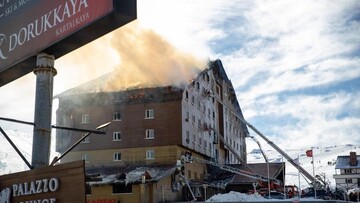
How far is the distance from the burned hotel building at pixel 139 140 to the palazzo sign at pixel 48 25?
25363 millimetres

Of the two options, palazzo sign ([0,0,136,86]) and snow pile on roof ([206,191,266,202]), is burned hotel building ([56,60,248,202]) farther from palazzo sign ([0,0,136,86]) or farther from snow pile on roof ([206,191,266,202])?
palazzo sign ([0,0,136,86])

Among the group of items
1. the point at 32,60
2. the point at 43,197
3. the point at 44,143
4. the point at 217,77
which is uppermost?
the point at 217,77

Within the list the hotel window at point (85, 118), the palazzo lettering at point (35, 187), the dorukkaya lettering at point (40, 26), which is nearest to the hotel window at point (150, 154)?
the hotel window at point (85, 118)

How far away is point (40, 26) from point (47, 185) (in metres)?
5.95

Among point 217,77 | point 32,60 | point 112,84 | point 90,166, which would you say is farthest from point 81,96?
point 32,60

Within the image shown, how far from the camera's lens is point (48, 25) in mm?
14469

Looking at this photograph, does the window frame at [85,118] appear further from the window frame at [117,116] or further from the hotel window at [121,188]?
the hotel window at [121,188]

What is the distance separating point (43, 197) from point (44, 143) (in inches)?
121

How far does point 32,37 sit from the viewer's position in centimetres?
1496

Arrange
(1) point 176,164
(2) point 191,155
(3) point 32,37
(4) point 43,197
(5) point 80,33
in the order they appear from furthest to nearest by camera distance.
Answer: (2) point 191,155
(1) point 176,164
(3) point 32,37
(5) point 80,33
(4) point 43,197

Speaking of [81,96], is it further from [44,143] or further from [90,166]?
[44,143]

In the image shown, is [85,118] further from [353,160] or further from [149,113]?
[353,160]

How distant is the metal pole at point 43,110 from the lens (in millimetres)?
13711

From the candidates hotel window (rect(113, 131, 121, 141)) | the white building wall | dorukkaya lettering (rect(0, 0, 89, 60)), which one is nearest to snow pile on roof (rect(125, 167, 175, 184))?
the white building wall
